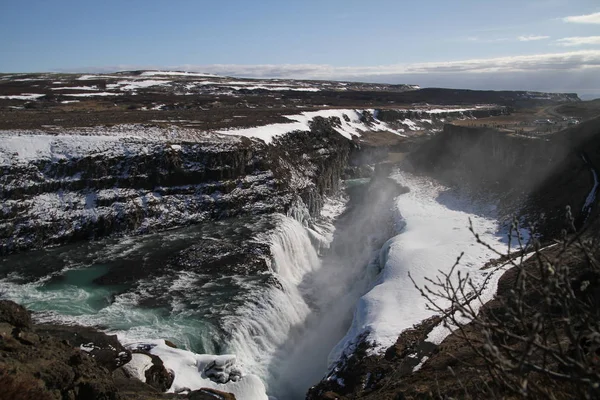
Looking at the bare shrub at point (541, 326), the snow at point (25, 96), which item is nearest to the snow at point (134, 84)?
the snow at point (25, 96)

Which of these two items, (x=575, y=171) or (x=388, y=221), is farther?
(x=388, y=221)

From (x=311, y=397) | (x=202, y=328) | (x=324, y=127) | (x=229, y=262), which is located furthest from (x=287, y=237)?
(x=324, y=127)

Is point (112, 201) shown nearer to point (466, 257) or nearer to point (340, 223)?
point (340, 223)

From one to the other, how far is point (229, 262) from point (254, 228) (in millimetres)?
5304

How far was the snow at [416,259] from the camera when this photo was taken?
56.3ft

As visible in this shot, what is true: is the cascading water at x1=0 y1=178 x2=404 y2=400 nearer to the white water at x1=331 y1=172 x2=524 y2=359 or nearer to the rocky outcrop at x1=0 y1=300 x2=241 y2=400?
the rocky outcrop at x1=0 y1=300 x2=241 y2=400

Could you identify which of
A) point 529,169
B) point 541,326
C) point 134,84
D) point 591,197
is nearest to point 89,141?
point 541,326

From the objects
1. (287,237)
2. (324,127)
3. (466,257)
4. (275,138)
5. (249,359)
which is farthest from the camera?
(324,127)

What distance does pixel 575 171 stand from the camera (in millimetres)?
31031

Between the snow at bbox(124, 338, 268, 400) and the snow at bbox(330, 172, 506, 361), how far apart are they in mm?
3393

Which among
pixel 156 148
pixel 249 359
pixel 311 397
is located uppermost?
pixel 156 148

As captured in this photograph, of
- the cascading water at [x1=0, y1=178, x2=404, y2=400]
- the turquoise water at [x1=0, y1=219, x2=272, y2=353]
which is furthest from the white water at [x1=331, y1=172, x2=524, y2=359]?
the turquoise water at [x1=0, y1=219, x2=272, y2=353]

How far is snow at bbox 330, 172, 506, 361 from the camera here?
17172mm

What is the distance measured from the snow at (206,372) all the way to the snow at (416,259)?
3393 millimetres
